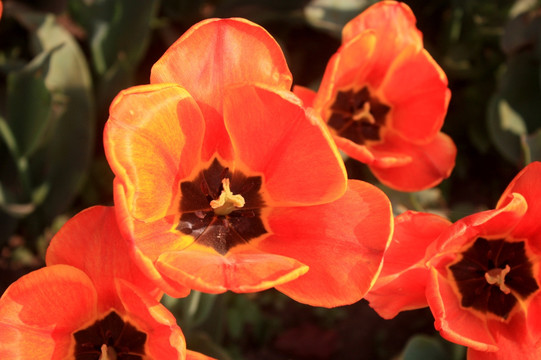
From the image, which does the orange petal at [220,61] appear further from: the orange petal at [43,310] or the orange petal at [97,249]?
the orange petal at [43,310]

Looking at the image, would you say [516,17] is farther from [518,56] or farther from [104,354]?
[104,354]

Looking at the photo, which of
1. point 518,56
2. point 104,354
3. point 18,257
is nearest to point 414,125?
point 518,56

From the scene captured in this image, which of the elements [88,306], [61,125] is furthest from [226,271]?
[61,125]

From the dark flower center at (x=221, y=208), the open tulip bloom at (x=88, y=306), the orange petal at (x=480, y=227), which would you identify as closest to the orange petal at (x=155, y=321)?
the open tulip bloom at (x=88, y=306)

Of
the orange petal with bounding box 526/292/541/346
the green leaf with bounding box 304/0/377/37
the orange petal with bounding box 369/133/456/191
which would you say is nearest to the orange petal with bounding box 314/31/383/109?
the orange petal with bounding box 369/133/456/191

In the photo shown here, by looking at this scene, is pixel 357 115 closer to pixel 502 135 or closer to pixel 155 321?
pixel 502 135

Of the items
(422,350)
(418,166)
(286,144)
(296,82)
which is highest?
(286,144)
